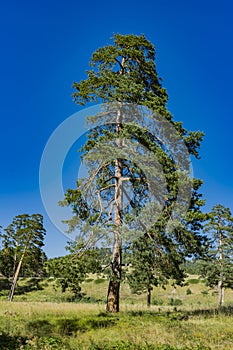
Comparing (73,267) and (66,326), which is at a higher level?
(73,267)

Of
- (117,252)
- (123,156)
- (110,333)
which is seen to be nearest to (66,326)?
(110,333)

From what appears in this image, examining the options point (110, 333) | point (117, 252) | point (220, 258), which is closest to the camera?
point (110, 333)

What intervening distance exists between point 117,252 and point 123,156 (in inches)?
161

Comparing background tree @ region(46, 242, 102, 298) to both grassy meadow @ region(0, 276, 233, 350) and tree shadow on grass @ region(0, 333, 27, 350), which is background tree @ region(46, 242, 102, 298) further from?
tree shadow on grass @ region(0, 333, 27, 350)

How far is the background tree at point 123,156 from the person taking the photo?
12789 millimetres

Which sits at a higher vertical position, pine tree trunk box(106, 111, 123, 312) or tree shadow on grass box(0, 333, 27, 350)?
pine tree trunk box(106, 111, 123, 312)

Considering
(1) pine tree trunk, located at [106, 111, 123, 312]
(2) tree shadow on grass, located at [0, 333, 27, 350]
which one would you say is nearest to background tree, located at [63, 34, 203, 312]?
(1) pine tree trunk, located at [106, 111, 123, 312]

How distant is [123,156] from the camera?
507 inches

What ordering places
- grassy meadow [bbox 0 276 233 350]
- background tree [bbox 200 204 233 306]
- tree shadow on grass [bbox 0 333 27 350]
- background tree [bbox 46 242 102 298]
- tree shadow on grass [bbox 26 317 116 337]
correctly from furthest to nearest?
background tree [bbox 200 204 233 306] < background tree [bbox 46 242 102 298] < tree shadow on grass [bbox 26 317 116 337] < grassy meadow [bbox 0 276 233 350] < tree shadow on grass [bbox 0 333 27 350]

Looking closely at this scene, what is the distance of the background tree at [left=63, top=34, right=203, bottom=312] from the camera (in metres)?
12.8

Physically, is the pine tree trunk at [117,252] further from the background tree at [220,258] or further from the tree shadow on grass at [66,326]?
the background tree at [220,258]

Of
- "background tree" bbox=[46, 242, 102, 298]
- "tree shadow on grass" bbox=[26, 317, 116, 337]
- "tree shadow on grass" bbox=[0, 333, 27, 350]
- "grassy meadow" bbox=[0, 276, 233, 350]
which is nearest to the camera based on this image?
"tree shadow on grass" bbox=[0, 333, 27, 350]

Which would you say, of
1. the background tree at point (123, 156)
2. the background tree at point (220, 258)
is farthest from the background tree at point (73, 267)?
the background tree at point (220, 258)

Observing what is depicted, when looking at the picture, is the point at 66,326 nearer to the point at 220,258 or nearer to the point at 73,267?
the point at 73,267
